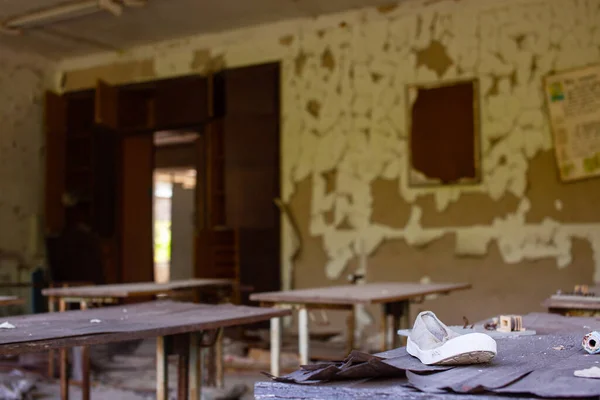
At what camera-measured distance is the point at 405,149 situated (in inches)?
234

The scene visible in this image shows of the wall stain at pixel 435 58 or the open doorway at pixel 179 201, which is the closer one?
the wall stain at pixel 435 58

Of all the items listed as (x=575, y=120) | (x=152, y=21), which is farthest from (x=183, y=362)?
(x=152, y=21)

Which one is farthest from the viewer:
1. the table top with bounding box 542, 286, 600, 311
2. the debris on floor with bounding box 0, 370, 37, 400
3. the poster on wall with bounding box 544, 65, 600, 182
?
the poster on wall with bounding box 544, 65, 600, 182

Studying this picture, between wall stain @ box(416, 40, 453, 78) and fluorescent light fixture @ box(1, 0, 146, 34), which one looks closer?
wall stain @ box(416, 40, 453, 78)

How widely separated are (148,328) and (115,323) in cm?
20

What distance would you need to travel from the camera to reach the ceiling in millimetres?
6148

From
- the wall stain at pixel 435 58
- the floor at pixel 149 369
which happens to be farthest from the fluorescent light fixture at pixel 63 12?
the floor at pixel 149 369

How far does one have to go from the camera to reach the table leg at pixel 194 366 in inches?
105

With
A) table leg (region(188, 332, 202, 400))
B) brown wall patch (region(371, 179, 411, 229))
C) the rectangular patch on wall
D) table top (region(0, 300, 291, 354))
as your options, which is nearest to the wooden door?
brown wall patch (region(371, 179, 411, 229))

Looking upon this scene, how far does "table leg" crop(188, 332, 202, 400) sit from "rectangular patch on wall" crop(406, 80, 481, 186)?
11.6 feet

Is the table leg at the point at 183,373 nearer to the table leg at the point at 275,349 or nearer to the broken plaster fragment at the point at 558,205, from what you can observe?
the table leg at the point at 275,349

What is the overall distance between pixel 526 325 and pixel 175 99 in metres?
5.57

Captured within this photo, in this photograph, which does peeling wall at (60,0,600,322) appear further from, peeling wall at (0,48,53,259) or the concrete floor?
peeling wall at (0,48,53,259)

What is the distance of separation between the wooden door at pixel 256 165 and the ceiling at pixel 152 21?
545 mm
